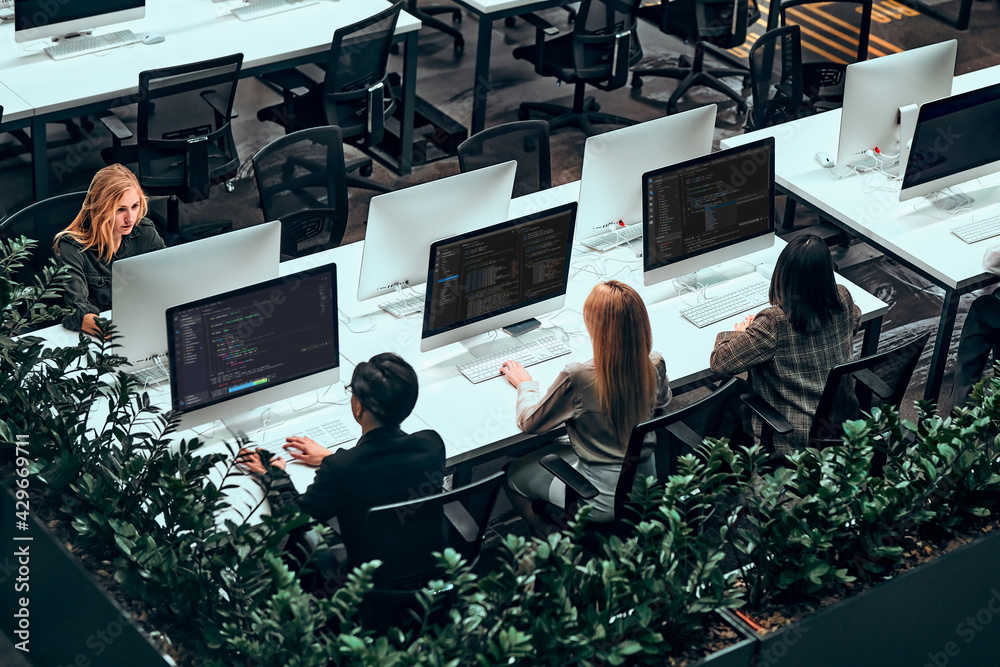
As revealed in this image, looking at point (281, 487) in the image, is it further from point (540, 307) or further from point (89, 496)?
point (540, 307)

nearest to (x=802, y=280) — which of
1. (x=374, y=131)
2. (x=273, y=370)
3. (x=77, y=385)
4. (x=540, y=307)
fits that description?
(x=540, y=307)

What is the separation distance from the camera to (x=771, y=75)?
586 centimetres

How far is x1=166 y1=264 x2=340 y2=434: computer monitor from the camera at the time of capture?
3.38 meters

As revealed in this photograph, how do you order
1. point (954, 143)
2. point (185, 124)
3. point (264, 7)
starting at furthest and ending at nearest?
1. point (264, 7)
2. point (185, 124)
3. point (954, 143)

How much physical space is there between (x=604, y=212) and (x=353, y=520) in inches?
70.2

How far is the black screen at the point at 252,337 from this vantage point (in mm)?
3373

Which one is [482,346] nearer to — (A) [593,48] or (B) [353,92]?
(B) [353,92]

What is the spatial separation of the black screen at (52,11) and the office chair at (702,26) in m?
3.01

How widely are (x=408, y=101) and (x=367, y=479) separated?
3.52 metres

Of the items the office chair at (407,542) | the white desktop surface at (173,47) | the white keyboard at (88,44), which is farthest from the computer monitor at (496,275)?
the white keyboard at (88,44)

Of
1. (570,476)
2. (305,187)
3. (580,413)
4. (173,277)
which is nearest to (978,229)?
(580,413)

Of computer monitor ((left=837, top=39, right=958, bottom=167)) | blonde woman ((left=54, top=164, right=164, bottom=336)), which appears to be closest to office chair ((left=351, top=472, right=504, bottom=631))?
blonde woman ((left=54, top=164, right=164, bottom=336))

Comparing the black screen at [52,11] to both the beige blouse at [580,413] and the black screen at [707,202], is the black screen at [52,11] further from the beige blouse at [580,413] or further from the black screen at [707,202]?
the beige blouse at [580,413]

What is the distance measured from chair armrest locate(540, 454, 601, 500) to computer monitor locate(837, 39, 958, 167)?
2.14m
